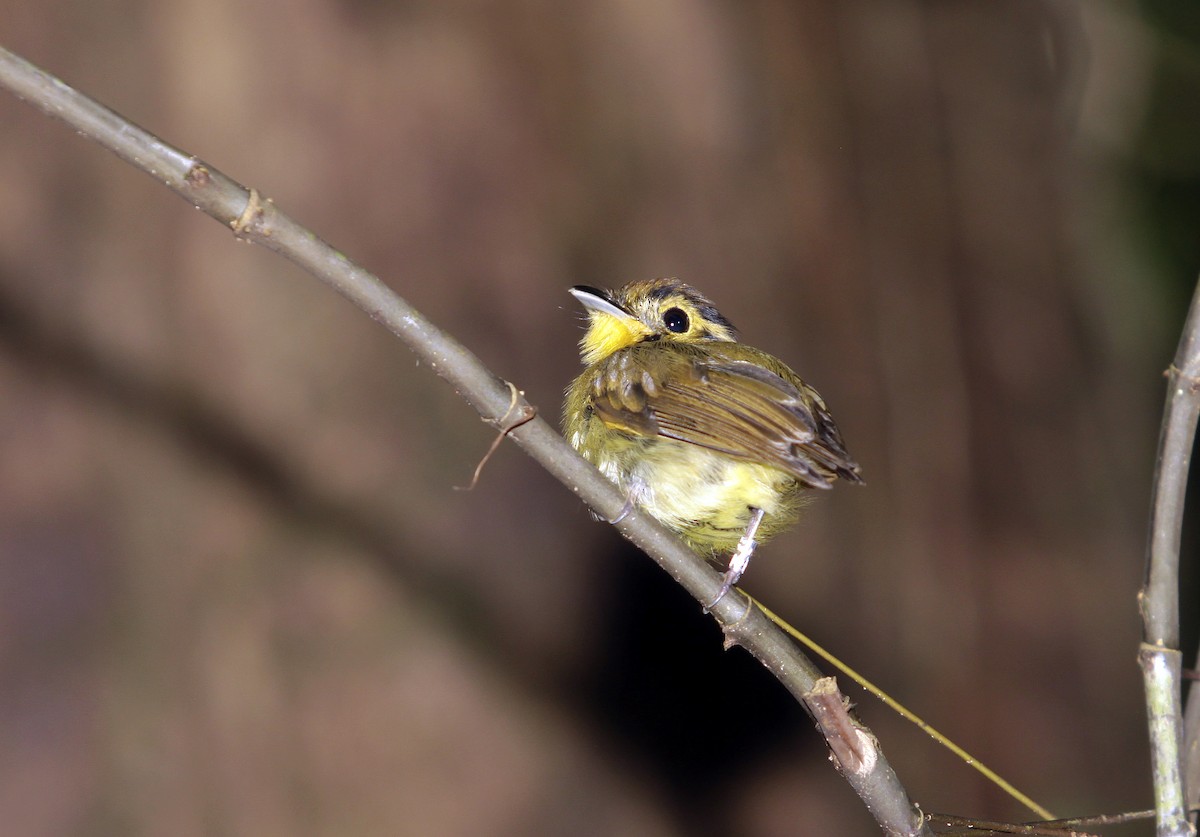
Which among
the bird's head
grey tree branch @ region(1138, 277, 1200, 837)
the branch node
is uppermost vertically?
the bird's head

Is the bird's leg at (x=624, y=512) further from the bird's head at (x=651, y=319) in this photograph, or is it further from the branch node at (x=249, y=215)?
the bird's head at (x=651, y=319)

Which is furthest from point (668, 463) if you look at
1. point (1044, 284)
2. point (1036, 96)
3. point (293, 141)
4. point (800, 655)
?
point (1036, 96)

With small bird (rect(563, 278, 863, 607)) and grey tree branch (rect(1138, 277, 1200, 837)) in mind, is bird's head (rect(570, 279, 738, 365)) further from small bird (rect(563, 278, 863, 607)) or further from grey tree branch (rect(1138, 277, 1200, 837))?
grey tree branch (rect(1138, 277, 1200, 837))

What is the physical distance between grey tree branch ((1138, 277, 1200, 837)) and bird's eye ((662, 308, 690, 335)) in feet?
4.59

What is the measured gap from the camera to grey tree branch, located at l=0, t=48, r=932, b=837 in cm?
129

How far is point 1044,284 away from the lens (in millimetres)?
5484

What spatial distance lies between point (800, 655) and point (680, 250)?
3026 millimetres

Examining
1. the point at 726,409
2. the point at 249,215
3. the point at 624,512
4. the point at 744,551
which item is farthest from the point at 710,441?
the point at 249,215

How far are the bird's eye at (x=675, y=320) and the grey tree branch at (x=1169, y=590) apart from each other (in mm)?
1399

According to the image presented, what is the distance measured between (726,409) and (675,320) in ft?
2.49

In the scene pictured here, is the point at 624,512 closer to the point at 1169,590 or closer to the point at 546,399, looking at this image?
the point at 1169,590

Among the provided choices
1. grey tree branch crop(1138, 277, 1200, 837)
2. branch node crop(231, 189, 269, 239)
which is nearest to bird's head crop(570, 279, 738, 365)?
grey tree branch crop(1138, 277, 1200, 837)

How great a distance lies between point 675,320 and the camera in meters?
2.92

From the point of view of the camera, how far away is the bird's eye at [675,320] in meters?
2.92
